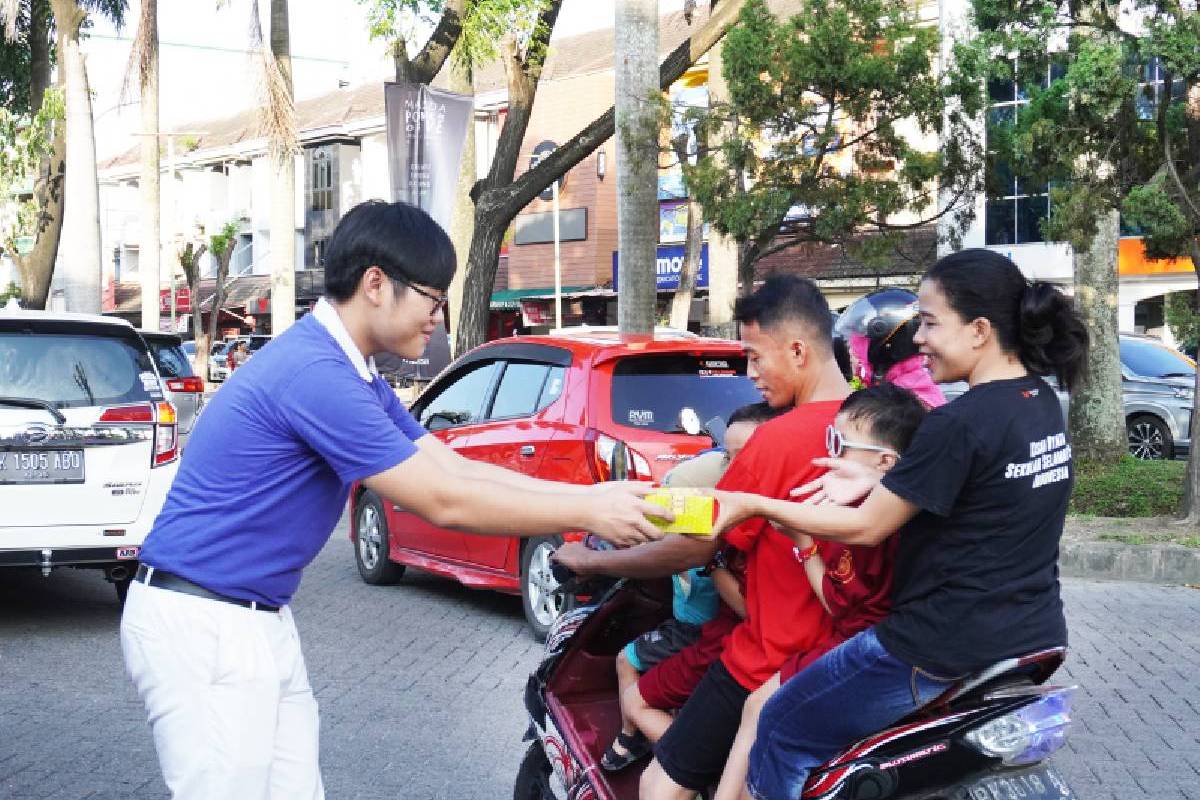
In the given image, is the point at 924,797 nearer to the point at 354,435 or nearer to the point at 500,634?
the point at 354,435

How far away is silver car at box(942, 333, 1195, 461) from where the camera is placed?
720 inches

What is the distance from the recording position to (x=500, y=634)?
834 cm

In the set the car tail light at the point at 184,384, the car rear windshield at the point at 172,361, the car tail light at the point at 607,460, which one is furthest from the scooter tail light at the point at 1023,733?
the car rear windshield at the point at 172,361

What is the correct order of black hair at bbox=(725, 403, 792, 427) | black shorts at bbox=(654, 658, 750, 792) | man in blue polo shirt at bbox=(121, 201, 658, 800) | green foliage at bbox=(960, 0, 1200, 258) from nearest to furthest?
man in blue polo shirt at bbox=(121, 201, 658, 800) < black shorts at bbox=(654, 658, 750, 792) < black hair at bbox=(725, 403, 792, 427) < green foliage at bbox=(960, 0, 1200, 258)

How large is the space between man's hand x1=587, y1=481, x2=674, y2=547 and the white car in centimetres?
586

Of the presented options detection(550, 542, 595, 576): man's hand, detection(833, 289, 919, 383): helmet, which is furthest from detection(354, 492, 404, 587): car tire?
detection(550, 542, 595, 576): man's hand

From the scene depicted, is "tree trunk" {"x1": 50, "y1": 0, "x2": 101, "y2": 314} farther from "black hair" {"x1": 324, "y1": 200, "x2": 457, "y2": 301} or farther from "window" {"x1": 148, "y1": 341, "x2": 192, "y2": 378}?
"black hair" {"x1": 324, "y1": 200, "x2": 457, "y2": 301}

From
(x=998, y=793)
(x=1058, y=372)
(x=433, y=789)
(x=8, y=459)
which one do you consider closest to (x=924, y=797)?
(x=998, y=793)

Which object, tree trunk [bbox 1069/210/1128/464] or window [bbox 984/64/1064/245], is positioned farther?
tree trunk [bbox 1069/210/1128/464]

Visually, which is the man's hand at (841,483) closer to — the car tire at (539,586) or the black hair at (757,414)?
the black hair at (757,414)

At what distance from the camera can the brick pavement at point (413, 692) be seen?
555cm

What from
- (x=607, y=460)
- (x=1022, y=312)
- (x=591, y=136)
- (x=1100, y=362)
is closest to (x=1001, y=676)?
(x=1022, y=312)

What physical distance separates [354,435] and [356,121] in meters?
51.2

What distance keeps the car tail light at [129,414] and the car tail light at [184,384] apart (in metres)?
8.91
